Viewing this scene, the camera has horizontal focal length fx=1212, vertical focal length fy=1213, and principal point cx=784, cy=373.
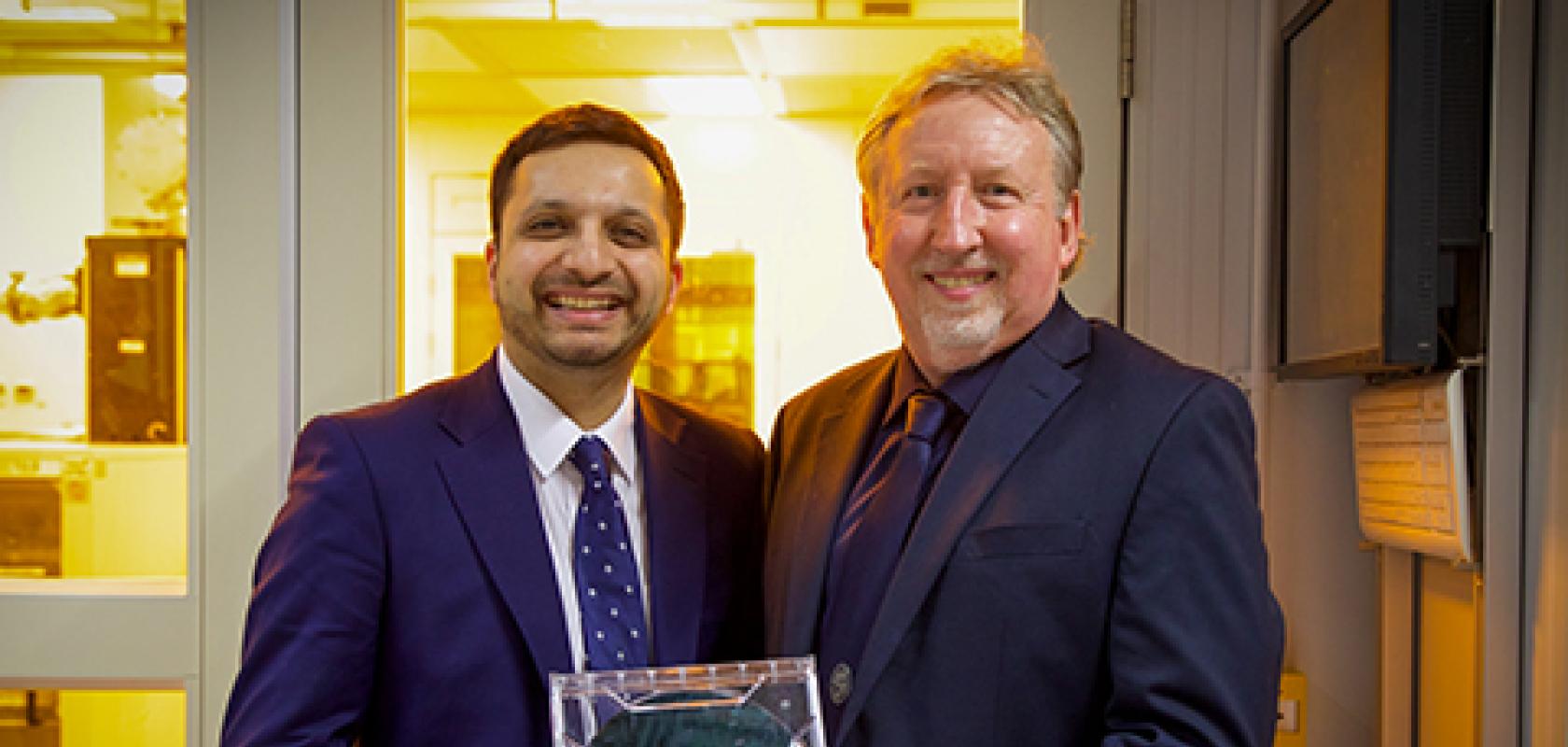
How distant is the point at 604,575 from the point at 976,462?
0.48 m

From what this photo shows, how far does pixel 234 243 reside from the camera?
2076 millimetres

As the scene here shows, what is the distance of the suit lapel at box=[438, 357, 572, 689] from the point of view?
56.4 inches

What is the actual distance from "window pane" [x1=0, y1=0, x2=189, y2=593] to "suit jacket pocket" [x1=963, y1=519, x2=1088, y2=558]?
4.92ft

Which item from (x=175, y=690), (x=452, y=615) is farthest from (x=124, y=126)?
(x=452, y=615)

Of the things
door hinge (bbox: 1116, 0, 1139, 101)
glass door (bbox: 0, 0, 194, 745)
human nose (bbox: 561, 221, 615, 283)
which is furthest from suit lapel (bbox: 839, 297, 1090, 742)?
glass door (bbox: 0, 0, 194, 745)

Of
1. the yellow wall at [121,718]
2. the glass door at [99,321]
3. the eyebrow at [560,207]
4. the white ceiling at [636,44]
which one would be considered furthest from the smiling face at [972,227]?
the yellow wall at [121,718]

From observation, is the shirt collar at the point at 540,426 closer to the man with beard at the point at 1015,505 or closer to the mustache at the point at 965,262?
the man with beard at the point at 1015,505

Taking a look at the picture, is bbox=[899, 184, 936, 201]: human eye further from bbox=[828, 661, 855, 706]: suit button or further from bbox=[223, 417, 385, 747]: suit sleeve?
bbox=[223, 417, 385, 747]: suit sleeve

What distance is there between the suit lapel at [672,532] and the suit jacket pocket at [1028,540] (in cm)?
41

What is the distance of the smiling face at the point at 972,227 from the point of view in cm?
139

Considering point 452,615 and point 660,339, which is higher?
point 660,339

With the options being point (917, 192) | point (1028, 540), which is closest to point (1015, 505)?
point (1028, 540)

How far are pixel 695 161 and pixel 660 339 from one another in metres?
0.37

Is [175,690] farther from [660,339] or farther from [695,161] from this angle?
[695,161]
